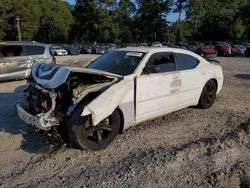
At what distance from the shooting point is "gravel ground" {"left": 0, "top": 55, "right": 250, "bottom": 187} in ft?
14.0

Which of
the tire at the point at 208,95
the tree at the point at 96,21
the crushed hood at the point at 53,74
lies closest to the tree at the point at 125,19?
the tree at the point at 96,21

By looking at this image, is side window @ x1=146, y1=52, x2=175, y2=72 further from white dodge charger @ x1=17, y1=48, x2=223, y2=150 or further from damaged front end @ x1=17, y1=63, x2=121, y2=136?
damaged front end @ x1=17, y1=63, x2=121, y2=136

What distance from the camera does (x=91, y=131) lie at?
517cm

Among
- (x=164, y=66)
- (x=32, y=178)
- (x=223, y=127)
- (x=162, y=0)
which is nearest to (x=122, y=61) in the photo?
(x=164, y=66)

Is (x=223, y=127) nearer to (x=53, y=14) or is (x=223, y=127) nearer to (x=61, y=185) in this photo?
(x=61, y=185)

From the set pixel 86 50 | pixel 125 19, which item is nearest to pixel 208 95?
pixel 86 50

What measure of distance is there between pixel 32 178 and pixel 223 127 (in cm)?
374

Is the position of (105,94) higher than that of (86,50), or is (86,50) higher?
(105,94)

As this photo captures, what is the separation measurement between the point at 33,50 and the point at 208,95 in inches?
301

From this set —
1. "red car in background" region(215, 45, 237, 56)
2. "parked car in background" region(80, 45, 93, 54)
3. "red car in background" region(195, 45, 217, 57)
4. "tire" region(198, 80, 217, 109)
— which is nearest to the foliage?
"parked car in background" region(80, 45, 93, 54)

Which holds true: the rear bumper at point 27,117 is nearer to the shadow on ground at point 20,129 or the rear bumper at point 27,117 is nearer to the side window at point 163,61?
the shadow on ground at point 20,129

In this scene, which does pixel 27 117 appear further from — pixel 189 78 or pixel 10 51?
pixel 10 51

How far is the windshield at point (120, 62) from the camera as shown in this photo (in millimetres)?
6047

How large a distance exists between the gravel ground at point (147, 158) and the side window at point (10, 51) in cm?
572
